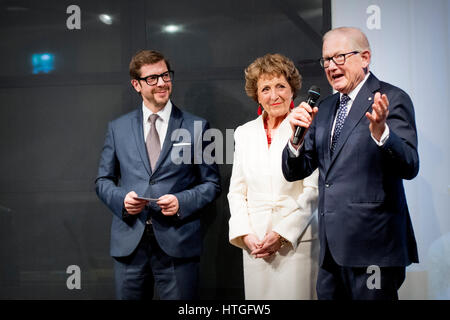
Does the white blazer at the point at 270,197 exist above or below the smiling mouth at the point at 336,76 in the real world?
below

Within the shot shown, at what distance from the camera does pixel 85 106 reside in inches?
142

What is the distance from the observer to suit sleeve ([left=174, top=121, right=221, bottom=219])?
3.00m

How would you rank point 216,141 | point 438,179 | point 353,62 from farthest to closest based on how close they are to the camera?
point 216,141, point 438,179, point 353,62

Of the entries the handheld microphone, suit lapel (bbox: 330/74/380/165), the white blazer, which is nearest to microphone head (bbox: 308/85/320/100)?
the handheld microphone

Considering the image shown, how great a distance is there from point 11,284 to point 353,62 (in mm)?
2635

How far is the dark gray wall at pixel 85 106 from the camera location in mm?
3514

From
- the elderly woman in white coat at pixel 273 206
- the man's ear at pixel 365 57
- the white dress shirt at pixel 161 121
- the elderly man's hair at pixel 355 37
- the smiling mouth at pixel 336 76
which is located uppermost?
the elderly man's hair at pixel 355 37

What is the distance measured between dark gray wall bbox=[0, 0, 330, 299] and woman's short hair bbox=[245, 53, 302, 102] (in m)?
0.44

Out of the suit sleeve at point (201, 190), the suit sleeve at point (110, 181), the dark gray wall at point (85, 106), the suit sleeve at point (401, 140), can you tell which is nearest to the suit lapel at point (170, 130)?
the suit sleeve at point (201, 190)

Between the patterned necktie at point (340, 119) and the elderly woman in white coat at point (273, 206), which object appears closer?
the patterned necktie at point (340, 119)

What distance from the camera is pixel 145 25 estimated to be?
11.6 feet

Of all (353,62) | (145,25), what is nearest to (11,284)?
(145,25)

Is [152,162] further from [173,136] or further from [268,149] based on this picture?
[268,149]

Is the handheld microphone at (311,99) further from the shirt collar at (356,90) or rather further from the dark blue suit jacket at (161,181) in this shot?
the dark blue suit jacket at (161,181)
